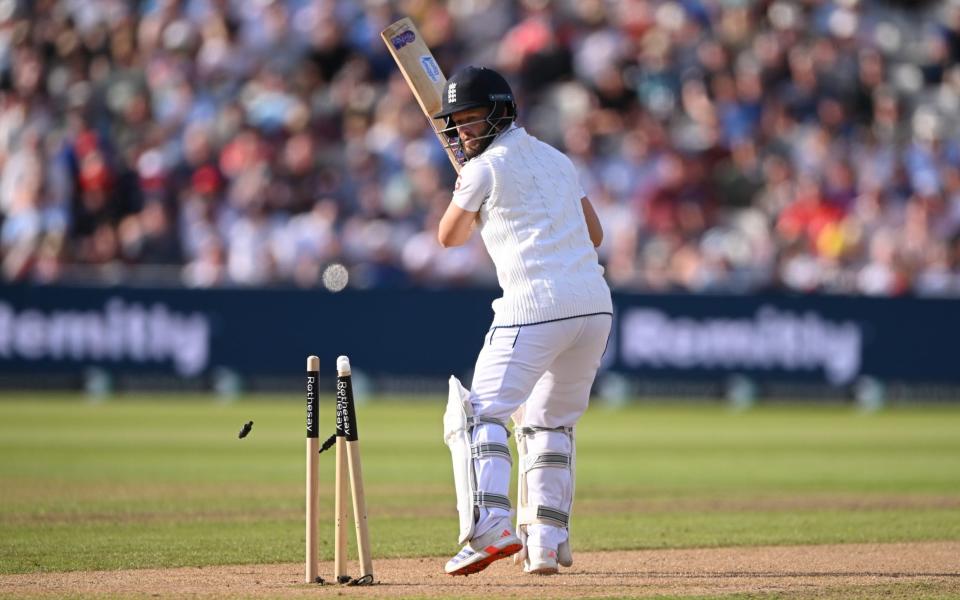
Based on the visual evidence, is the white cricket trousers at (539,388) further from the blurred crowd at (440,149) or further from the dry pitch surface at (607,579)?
the blurred crowd at (440,149)

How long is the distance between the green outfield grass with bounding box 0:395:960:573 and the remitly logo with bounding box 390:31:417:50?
282 centimetres

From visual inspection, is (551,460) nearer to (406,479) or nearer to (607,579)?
(607,579)

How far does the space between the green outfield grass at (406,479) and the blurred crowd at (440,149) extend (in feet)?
7.04

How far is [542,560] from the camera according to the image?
25.0 feet

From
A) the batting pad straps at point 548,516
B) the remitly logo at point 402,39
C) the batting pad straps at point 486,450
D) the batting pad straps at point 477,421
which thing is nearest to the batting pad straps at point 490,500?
the batting pad straps at point 486,450

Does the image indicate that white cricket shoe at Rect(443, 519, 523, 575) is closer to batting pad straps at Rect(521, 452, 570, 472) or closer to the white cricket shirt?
batting pad straps at Rect(521, 452, 570, 472)

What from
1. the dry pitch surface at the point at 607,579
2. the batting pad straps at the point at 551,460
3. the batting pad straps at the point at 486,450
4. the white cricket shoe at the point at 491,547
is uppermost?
the batting pad straps at the point at 486,450

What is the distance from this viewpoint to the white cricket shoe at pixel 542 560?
7.61 metres

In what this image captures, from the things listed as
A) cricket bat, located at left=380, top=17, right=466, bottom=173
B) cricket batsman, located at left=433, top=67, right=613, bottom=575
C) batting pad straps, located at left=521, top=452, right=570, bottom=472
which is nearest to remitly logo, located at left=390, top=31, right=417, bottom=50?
cricket bat, located at left=380, top=17, right=466, bottom=173

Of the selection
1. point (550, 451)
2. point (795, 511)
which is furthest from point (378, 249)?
point (550, 451)

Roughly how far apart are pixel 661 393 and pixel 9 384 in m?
9.04

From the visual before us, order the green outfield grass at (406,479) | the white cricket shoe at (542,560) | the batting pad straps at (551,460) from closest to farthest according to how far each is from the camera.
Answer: the white cricket shoe at (542,560), the batting pad straps at (551,460), the green outfield grass at (406,479)

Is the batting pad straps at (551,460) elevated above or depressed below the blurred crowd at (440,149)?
below

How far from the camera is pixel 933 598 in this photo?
23.1 feet
